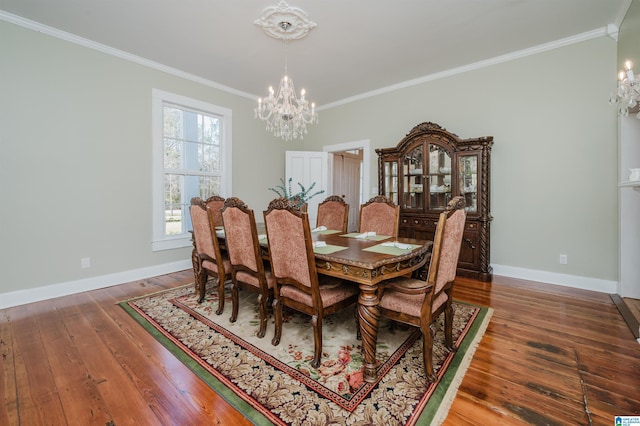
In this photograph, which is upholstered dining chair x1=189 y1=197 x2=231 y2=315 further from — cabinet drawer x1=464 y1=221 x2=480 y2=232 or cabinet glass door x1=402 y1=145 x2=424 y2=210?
cabinet drawer x1=464 y1=221 x2=480 y2=232

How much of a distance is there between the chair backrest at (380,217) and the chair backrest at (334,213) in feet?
0.85

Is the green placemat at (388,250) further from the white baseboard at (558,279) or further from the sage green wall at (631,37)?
the sage green wall at (631,37)

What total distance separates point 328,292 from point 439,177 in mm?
2875

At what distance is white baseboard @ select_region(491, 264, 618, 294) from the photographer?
3.13 meters

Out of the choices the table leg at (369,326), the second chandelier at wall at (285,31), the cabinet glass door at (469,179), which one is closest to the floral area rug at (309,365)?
the table leg at (369,326)

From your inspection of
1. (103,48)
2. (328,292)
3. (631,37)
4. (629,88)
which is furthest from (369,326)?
(103,48)

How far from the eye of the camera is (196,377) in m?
1.73

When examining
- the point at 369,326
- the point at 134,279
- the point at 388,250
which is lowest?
the point at 134,279

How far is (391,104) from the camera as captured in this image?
4.71 metres

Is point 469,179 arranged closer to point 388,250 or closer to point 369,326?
point 388,250

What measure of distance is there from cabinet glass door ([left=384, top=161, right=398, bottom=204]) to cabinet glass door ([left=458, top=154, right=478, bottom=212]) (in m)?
0.94

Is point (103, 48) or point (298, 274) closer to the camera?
point (298, 274)

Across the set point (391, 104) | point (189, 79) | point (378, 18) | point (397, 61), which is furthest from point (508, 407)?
point (189, 79)

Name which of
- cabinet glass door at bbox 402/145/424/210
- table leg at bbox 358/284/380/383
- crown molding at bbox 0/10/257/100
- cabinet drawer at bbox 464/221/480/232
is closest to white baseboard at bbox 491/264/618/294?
cabinet drawer at bbox 464/221/480/232
